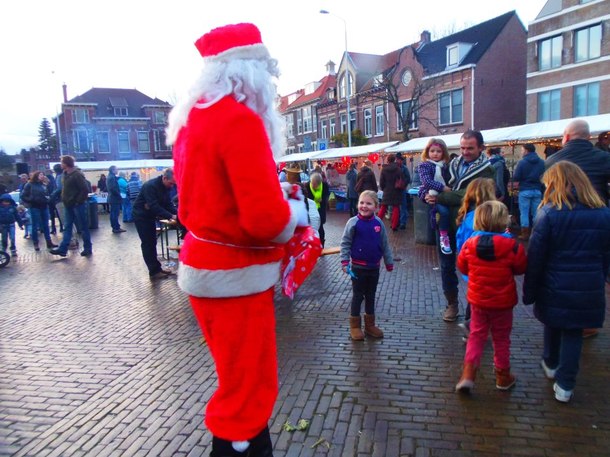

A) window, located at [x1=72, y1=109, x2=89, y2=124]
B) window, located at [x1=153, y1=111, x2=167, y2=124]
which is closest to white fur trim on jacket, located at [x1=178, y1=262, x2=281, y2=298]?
window, located at [x1=153, y1=111, x2=167, y2=124]

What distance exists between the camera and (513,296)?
323cm

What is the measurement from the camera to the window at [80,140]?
161 feet

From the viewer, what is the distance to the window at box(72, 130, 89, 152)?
4897 cm

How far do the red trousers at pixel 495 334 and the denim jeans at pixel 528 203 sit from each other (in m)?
6.81

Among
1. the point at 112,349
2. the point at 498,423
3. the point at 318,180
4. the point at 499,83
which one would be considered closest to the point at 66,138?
the point at 499,83

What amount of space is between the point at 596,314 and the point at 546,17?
2588 centimetres

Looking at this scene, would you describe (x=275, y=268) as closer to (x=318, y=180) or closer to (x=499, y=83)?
(x=318, y=180)

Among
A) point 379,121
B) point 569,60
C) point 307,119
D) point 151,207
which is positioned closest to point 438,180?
point 151,207

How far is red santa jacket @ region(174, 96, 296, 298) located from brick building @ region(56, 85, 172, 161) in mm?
50943

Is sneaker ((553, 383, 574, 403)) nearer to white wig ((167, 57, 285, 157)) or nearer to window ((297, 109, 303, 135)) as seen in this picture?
white wig ((167, 57, 285, 157))

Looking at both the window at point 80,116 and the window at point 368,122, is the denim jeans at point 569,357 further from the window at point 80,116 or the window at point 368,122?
the window at point 80,116

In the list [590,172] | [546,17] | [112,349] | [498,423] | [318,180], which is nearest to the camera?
[498,423]

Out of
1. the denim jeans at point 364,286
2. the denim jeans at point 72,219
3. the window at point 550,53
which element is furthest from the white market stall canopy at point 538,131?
→ the window at point 550,53

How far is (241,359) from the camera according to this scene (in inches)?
72.8
